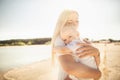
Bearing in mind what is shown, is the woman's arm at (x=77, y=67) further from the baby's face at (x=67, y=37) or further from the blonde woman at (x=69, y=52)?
the baby's face at (x=67, y=37)

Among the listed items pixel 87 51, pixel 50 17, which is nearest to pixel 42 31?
pixel 50 17

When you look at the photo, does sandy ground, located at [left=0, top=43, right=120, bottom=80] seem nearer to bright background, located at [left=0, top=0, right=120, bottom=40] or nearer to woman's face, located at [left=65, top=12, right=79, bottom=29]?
bright background, located at [left=0, top=0, right=120, bottom=40]

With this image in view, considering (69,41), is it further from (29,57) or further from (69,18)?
(29,57)

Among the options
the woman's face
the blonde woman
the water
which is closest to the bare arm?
the blonde woman

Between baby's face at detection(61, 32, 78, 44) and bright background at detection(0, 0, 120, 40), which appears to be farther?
bright background at detection(0, 0, 120, 40)

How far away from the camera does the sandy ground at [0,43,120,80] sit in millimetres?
3012

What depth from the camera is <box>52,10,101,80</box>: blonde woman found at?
115 inches

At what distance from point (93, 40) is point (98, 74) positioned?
13.6 inches

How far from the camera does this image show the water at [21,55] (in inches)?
120

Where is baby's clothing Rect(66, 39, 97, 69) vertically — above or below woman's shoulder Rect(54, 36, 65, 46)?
below

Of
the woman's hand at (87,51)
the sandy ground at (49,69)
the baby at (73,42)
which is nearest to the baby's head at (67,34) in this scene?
the baby at (73,42)

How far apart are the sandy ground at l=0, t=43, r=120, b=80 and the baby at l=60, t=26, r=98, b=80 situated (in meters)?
0.14

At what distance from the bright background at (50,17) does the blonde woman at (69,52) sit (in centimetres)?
8

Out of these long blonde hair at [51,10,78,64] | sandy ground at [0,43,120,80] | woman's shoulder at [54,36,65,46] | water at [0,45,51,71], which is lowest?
sandy ground at [0,43,120,80]
